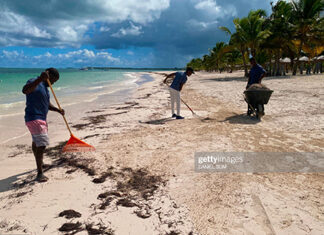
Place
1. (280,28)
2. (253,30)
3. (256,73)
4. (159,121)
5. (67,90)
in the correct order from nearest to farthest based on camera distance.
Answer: (256,73)
(159,121)
(67,90)
(253,30)
(280,28)

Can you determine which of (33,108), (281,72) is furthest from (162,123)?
(281,72)

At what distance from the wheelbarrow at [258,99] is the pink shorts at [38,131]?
19.0 ft

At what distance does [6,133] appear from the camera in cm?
632

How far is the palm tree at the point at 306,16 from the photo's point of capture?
75.0 feet

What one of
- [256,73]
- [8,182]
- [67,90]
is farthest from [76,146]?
[67,90]

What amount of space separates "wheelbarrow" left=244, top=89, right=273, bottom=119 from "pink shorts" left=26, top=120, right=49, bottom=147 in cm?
579

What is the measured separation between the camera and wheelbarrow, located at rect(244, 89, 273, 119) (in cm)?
655

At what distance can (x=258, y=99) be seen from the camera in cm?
663

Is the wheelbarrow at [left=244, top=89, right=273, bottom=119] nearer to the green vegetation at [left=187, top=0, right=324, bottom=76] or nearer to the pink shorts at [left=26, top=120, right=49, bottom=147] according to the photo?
the pink shorts at [left=26, top=120, right=49, bottom=147]

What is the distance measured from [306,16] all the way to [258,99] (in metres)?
23.7

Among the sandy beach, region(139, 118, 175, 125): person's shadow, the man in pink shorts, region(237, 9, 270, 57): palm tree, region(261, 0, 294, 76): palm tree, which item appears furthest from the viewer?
region(261, 0, 294, 76): palm tree

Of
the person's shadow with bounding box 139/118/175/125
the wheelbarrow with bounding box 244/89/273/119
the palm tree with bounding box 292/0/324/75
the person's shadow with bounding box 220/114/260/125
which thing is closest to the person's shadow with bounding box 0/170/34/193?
the person's shadow with bounding box 139/118/175/125

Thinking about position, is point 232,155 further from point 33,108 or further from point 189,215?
point 33,108

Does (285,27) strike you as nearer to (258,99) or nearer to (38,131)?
(258,99)
